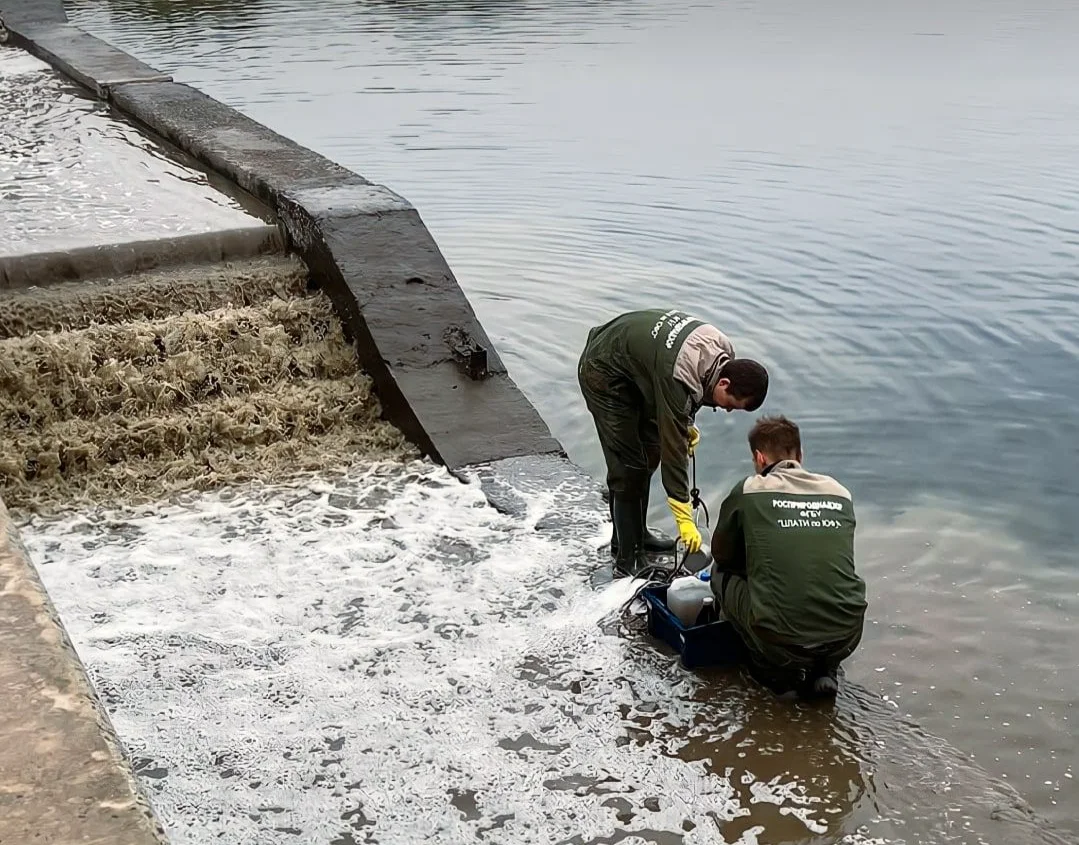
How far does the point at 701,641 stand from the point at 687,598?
0.21 metres

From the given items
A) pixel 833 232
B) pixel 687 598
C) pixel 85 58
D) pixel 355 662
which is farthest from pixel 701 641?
pixel 85 58

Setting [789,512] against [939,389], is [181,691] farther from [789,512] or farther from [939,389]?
[939,389]

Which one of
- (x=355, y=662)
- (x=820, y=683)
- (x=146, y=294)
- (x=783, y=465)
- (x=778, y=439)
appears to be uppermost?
(x=778, y=439)

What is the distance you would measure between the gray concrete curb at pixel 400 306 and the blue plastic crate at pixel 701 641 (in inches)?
88.5

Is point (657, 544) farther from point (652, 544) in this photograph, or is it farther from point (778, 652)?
point (778, 652)

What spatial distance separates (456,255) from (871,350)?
426 centimetres

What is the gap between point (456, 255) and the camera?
40.2 ft

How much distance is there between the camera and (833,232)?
510 inches

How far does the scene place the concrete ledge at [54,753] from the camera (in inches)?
107

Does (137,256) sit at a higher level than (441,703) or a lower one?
higher

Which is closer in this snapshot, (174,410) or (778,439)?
(778,439)

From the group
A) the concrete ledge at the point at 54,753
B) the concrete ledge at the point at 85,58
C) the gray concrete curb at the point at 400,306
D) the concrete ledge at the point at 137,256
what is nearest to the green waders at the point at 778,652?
the gray concrete curb at the point at 400,306

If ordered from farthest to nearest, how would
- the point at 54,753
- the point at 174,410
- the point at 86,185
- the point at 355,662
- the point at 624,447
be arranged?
the point at 86,185, the point at 174,410, the point at 624,447, the point at 355,662, the point at 54,753

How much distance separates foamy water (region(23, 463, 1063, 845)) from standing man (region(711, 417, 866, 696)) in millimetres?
293
